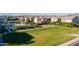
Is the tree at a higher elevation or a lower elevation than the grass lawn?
higher

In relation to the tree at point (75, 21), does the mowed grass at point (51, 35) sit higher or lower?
lower

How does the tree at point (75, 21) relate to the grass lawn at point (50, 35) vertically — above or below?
above

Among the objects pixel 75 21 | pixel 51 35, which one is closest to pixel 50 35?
pixel 51 35

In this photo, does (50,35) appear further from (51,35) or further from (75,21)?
(75,21)
